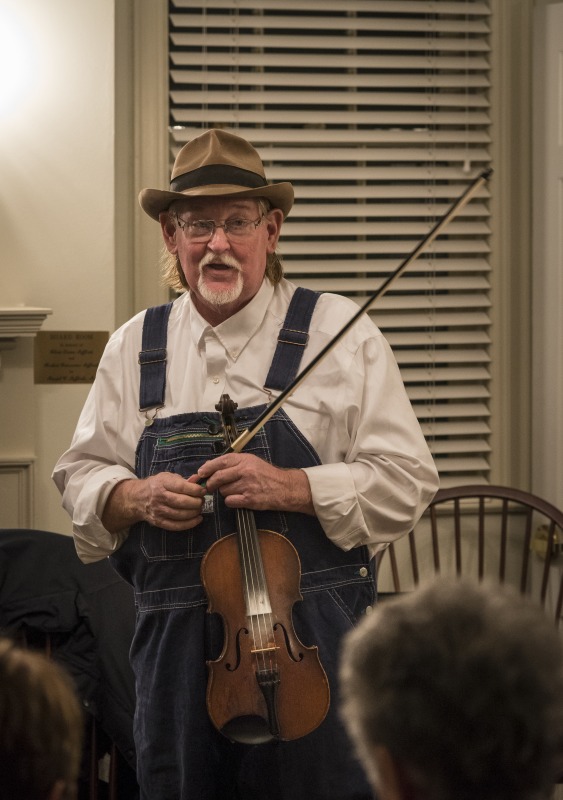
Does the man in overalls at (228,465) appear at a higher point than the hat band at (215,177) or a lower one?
lower

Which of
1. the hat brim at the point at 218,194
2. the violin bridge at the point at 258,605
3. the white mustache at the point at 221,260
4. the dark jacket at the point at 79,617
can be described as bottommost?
the dark jacket at the point at 79,617

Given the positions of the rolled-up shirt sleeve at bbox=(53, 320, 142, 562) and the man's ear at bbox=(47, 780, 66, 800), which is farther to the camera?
the rolled-up shirt sleeve at bbox=(53, 320, 142, 562)

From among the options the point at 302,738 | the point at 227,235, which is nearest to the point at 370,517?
the point at 302,738

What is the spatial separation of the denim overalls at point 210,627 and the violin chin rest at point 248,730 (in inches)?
4.1

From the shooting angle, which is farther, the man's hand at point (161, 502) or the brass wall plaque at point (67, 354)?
the brass wall plaque at point (67, 354)

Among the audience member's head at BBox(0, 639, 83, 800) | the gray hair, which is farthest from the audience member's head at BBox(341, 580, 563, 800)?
the gray hair

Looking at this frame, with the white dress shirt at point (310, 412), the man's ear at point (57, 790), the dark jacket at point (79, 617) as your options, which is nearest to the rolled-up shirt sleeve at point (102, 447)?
the white dress shirt at point (310, 412)

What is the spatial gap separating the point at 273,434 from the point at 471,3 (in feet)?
7.20

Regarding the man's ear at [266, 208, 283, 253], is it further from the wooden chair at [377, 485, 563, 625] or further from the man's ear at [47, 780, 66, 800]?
the wooden chair at [377, 485, 563, 625]

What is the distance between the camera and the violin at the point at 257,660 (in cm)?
168

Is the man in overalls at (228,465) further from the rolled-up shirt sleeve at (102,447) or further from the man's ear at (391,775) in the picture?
the man's ear at (391,775)

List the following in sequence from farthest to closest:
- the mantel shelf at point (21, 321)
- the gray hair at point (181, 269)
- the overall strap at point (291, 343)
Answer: the mantel shelf at point (21, 321) < the gray hair at point (181, 269) < the overall strap at point (291, 343)

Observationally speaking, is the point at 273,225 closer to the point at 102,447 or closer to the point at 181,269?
the point at 181,269

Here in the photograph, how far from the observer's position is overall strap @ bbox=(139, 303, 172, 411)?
Answer: 1933mm
